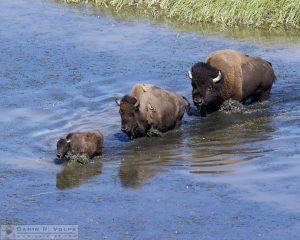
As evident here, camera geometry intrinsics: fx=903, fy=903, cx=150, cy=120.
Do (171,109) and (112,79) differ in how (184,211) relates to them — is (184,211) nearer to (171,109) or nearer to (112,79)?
(171,109)

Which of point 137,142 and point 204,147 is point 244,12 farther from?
point 204,147

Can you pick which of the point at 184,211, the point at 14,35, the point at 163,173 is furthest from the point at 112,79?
the point at 184,211

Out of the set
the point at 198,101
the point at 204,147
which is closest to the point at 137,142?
the point at 204,147

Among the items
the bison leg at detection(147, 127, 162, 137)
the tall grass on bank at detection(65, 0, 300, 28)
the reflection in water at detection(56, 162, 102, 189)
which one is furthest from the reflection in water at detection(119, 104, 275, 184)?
the tall grass on bank at detection(65, 0, 300, 28)

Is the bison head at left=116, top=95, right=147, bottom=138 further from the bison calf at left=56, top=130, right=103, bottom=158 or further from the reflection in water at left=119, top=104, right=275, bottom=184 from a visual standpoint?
the bison calf at left=56, top=130, right=103, bottom=158

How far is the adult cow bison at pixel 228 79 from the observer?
55.5 ft

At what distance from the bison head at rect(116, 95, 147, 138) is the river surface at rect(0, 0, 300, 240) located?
0.72 ft

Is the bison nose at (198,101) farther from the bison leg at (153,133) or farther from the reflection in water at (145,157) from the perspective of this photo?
the bison leg at (153,133)

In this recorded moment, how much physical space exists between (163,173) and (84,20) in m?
12.2

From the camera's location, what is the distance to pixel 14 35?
76.6ft

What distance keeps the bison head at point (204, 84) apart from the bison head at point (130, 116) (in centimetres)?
165

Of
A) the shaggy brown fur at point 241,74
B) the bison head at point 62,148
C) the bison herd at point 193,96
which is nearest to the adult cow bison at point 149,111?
the bison herd at point 193,96

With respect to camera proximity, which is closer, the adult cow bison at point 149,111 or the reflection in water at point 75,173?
the reflection in water at point 75,173

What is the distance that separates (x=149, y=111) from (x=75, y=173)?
8.64 ft
